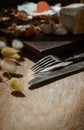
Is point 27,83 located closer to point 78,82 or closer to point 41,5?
point 78,82

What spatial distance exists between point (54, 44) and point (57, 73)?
0.13 m

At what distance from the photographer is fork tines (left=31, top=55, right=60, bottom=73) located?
2.22 ft

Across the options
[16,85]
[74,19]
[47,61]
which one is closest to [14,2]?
[74,19]

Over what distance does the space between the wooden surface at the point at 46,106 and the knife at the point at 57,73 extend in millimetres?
15

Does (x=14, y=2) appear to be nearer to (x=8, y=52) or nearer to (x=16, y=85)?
(x=8, y=52)

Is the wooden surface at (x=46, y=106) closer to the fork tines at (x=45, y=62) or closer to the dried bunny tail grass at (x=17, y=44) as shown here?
the fork tines at (x=45, y=62)

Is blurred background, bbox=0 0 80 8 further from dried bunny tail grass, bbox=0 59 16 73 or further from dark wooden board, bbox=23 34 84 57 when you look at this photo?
dried bunny tail grass, bbox=0 59 16 73

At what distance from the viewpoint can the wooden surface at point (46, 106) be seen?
503 mm

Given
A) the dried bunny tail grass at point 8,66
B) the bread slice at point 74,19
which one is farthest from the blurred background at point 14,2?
the dried bunny tail grass at point 8,66

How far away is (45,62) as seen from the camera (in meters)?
0.69

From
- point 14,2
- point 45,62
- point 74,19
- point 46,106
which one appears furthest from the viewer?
point 14,2

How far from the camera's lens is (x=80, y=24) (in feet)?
2.63

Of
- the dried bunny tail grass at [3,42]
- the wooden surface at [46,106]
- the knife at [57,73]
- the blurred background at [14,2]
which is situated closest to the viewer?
the wooden surface at [46,106]

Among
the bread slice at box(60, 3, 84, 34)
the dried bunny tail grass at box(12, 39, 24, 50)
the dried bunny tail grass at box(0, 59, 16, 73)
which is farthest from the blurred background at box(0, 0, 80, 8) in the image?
the dried bunny tail grass at box(0, 59, 16, 73)
